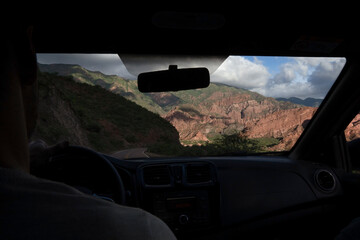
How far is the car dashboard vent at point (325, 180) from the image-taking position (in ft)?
12.6

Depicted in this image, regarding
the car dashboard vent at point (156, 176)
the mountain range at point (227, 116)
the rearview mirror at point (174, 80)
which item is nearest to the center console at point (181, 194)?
the car dashboard vent at point (156, 176)

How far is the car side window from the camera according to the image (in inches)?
145

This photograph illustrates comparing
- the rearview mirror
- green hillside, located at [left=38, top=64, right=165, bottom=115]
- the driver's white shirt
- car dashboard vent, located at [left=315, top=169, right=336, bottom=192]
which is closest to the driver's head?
the driver's white shirt

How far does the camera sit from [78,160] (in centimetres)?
273

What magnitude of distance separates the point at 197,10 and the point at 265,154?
2342 millimetres

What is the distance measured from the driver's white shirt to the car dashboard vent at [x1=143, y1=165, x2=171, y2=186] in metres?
2.25

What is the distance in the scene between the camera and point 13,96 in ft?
3.73

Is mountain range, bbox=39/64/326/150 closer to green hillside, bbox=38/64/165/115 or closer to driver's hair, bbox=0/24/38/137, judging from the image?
green hillside, bbox=38/64/165/115

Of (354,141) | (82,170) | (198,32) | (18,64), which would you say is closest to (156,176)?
(82,170)

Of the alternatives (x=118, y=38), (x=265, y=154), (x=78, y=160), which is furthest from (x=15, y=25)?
(x=265, y=154)

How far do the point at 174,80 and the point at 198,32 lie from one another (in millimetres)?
685

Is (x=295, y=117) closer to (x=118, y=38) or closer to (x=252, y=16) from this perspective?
(x=252, y=16)

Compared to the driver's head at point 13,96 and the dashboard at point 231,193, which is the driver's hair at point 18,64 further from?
the dashboard at point 231,193

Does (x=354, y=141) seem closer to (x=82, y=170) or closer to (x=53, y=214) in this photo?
(x=82, y=170)
